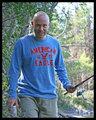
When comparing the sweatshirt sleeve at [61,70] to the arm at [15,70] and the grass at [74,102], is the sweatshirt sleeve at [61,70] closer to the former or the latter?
the arm at [15,70]

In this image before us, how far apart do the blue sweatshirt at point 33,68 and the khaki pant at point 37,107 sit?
0.12 ft

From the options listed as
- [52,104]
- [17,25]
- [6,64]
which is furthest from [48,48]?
[6,64]

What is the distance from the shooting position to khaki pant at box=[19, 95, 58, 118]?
2.04 metres

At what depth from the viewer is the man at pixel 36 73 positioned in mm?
2086

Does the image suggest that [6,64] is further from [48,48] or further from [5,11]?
[48,48]

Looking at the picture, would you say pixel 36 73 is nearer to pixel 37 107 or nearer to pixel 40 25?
pixel 37 107

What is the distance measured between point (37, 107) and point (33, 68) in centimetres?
29

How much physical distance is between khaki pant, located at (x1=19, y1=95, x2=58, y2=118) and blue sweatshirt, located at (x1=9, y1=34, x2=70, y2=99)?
4 cm

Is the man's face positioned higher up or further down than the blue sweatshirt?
higher up

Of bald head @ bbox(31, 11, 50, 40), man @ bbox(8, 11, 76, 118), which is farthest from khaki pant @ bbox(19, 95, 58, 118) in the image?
bald head @ bbox(31, 11, 50, 40)

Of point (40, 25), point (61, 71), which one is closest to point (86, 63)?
point (61, 71)

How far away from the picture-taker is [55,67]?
2.41 metres

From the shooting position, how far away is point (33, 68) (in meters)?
2.11

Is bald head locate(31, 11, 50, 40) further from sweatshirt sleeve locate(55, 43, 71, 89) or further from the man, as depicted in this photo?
sweatshirt sleeve locate(55, 43, 71, 89)
